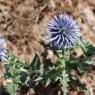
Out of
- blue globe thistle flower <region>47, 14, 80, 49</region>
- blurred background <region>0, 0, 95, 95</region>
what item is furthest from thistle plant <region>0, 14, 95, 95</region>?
blurred background <region>0, 0, 95, 95</region>

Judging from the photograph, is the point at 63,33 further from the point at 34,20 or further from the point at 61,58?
the point at 34,20

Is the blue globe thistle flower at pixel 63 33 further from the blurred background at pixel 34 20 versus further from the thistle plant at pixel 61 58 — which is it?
the blurred background at pixel 34 20

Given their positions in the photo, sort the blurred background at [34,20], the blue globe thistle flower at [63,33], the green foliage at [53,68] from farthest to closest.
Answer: the blurred background at [34,20]
the blue globe thistle flower at [63,33]
the green foliage at [53,68]

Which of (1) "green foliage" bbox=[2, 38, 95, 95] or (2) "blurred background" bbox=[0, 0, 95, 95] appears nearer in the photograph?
(1) "green foliage" bbox=[2, 38, 95, 95]

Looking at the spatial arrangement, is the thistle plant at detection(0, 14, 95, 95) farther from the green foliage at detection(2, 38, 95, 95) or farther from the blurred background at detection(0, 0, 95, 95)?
the blurred background at detection(0, 0, 95, 95)

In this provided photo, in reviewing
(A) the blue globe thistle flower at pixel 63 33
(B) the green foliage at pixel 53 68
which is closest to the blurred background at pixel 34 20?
(B) the green foliage at pixel 53 68
